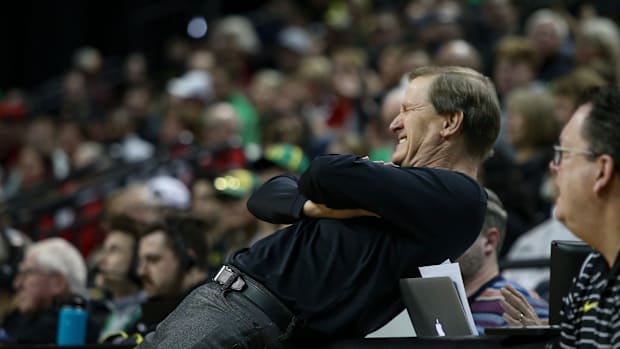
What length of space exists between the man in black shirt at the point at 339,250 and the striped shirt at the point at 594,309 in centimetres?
Result: 56

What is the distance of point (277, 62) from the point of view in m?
13.4

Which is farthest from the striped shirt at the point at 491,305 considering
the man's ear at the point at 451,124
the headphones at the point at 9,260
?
the headphones at the point at 9,260

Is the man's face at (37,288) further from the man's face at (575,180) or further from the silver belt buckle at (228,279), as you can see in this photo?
the man's face at (575,180)

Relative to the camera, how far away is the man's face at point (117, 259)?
634 cm

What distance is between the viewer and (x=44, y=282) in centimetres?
623

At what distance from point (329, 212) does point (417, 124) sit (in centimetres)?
43

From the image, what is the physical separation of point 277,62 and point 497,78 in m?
4.83

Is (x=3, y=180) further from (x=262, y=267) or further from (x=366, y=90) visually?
(x=262, y=267)

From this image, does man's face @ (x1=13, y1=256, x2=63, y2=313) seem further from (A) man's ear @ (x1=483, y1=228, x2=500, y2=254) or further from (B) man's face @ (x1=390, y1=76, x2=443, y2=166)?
(B) man's face @ (x1=390, y1=76, x2=443, y2=166)

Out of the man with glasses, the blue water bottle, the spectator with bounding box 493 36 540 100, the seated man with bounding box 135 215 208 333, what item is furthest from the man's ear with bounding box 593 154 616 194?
the spectator with bounding box 493 36 540 100

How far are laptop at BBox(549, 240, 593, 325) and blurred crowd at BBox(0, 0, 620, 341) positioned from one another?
1933 millimetres

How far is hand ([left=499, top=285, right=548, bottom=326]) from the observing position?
3.67m

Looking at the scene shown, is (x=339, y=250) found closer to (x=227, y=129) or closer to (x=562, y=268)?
(x=562, y=268)

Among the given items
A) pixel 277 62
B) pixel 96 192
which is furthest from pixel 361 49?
pixel 96 192
